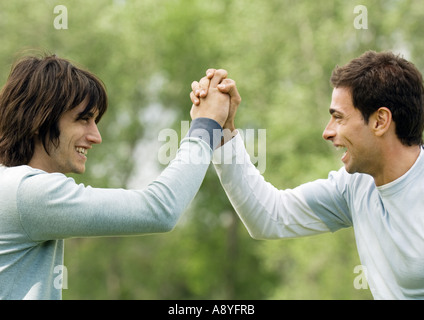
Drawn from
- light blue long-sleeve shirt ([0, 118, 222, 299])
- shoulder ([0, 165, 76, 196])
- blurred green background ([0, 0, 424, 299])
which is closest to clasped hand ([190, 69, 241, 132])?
light blue long-sleeve shirt ([0, 118, 222, 299])

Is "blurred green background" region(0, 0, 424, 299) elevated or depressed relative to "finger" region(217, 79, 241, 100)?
elevated

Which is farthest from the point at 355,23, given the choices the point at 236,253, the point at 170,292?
the point at 170,292

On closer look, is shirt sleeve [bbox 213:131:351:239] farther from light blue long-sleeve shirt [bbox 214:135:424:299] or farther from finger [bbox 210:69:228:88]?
finger [bbox 210:69:228:88]

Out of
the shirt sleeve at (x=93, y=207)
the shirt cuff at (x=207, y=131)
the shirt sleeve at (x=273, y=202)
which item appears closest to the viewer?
the shirt sleeve at (x=93, y=207)

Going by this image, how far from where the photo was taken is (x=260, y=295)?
862 inches

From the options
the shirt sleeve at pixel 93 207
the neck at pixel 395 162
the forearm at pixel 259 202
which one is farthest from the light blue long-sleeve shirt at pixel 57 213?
the neck at pixel 395 162

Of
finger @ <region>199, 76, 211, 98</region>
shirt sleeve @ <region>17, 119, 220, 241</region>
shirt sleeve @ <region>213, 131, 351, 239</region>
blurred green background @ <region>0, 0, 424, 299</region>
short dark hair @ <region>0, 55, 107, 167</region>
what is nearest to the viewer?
shirt sleeve @ <region>17, 119, 220, 241</region>

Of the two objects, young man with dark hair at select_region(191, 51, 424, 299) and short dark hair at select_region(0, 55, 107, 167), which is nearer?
short dark hair at select_region(0, 55, 107, 167)

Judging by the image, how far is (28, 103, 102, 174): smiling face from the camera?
2850 millimetres

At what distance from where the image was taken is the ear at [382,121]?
3400 millimetres

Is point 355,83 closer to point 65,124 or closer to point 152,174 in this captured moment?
point 65,124

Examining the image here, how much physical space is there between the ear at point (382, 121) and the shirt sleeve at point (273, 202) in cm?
40

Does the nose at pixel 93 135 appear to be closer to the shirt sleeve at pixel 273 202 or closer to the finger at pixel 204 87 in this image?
the finger at pixel 204 87

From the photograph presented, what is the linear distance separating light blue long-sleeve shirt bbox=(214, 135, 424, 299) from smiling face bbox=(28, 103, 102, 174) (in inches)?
37.5
